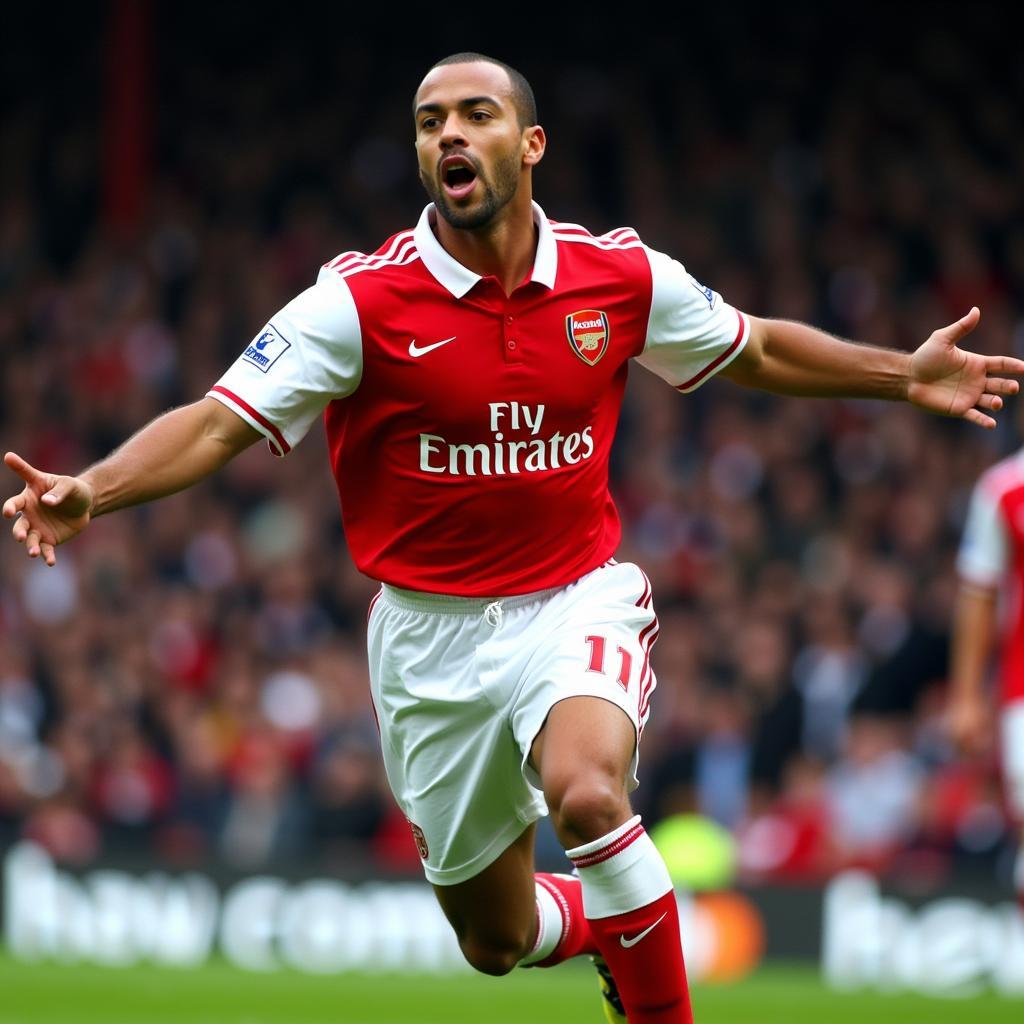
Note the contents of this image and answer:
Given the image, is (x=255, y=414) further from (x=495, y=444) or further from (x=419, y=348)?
(x=495, y=444)

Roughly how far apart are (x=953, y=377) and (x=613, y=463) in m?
9.46

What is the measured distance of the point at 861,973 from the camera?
11.3 metres

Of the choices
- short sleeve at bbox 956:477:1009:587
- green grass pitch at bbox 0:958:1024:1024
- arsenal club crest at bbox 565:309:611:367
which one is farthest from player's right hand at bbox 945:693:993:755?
arsenal club crest at bbox 565:309:611:367

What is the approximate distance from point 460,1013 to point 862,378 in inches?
192

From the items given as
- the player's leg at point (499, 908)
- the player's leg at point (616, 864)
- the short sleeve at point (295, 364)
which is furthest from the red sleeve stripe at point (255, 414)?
the player's leg at point (499, 908)

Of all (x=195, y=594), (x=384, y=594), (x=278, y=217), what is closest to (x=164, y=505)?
(x=195, y=594)

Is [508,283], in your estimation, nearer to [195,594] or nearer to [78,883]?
[78,883]

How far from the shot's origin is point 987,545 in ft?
27.7

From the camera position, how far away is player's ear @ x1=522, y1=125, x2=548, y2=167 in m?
5.96

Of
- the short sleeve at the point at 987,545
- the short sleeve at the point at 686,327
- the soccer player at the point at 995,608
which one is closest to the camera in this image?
the short sleeve at the point at 686,327

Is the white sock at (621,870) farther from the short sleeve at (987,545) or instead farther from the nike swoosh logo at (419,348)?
the short sleeve at (987,545)

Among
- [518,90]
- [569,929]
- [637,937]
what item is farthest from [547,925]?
[518,90]

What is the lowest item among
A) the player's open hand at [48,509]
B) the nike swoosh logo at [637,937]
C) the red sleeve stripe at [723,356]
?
the nike swoosh logo at [637,937]

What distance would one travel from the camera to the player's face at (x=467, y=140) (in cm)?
579
